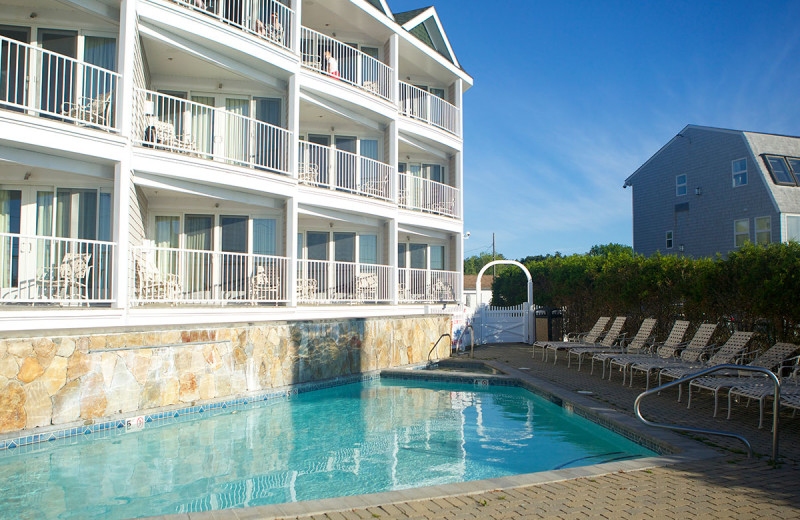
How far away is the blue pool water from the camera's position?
638cm

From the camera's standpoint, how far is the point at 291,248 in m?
13.6

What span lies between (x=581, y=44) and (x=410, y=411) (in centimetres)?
2518

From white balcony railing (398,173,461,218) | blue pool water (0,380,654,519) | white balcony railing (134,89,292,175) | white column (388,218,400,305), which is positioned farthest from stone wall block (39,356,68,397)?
white balcony railing (398,173,461,218)

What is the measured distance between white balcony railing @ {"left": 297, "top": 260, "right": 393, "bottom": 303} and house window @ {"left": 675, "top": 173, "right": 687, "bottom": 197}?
64.5 feet

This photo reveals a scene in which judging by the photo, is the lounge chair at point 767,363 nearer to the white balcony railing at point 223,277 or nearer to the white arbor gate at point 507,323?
the white balcony railing at point 223,277

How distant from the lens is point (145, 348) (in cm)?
963

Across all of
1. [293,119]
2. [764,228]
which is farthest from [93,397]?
[764,228]

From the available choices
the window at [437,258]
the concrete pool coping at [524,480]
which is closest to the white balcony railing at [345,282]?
the window at [437,258]

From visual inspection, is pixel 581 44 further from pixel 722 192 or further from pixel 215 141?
pixel 215 141

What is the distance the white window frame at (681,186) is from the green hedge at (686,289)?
441 inches

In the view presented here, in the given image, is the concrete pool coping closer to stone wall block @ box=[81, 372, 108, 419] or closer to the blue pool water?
the blue pool water

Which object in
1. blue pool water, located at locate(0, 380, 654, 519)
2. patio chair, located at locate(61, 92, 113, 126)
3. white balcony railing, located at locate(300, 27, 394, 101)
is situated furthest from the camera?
white balcony railing, located at locate(300, 27, 394, 101)

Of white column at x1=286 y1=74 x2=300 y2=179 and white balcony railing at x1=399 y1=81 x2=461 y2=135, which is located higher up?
white balcony railing at x1=399 y1=81 x2=461 y2=135

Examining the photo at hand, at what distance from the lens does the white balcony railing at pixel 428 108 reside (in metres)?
19.6
